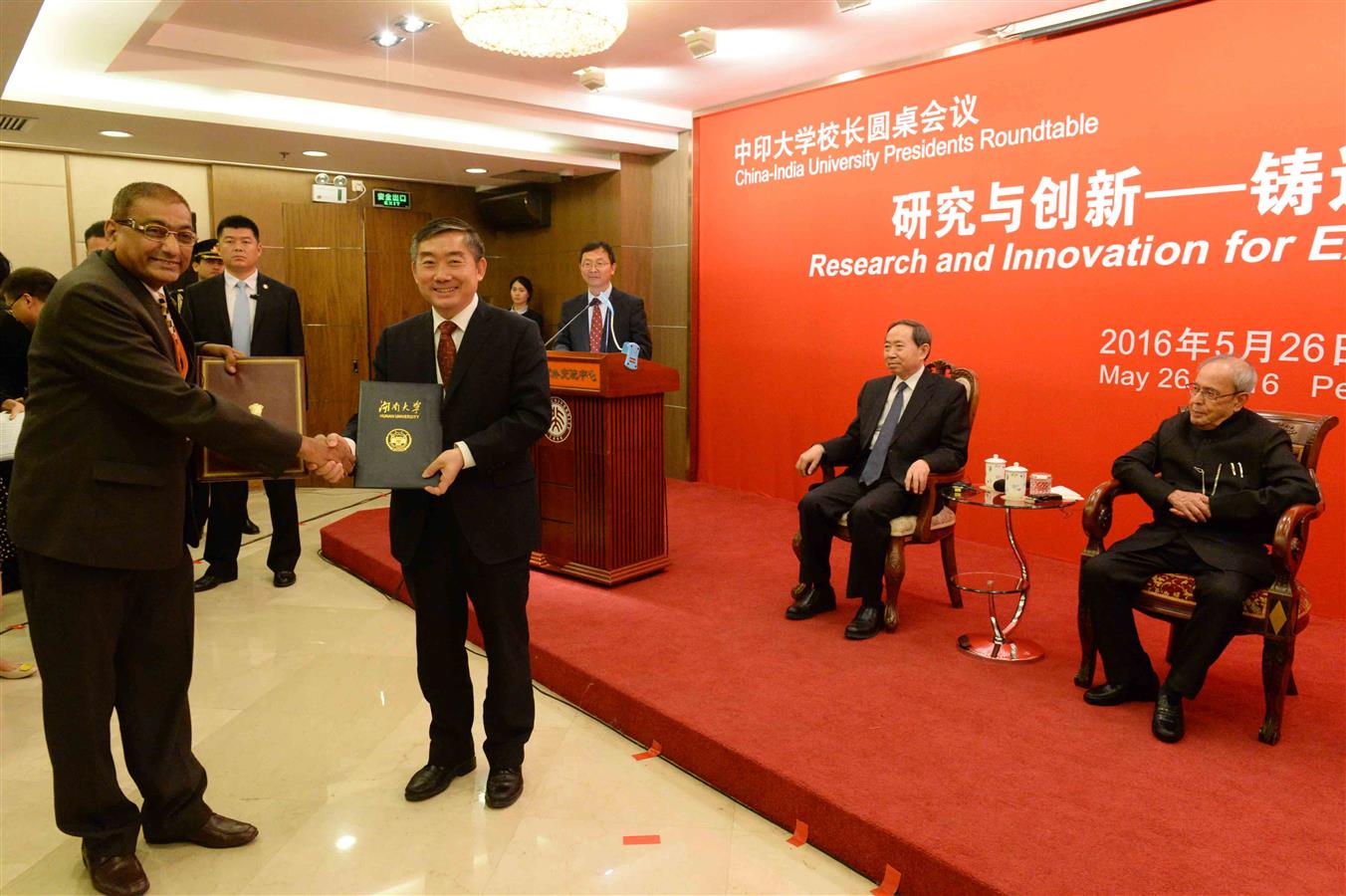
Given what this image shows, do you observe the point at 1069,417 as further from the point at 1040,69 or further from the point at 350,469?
the point at 350,469

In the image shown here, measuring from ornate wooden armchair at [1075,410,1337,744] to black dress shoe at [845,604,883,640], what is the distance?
76 centimetres

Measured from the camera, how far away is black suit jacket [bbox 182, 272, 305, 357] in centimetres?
418

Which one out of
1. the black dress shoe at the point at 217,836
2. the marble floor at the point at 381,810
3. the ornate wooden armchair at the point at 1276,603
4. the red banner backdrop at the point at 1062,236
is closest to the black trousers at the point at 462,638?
the marble floor at the point at 381,810

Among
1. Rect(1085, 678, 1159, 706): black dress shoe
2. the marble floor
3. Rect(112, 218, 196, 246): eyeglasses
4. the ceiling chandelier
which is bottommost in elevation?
the marble floor

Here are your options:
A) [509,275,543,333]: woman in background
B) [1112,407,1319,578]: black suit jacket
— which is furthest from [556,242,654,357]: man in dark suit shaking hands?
[1112,407,1319,578]: black suit jacket

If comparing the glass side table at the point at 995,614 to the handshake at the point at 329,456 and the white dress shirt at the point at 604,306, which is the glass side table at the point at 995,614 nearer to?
the handshake at the point at 329,456

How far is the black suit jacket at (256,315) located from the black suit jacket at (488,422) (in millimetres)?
2130

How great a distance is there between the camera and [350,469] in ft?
7.86

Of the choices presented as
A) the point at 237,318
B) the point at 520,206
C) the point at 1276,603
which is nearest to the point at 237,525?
the point at 237,318

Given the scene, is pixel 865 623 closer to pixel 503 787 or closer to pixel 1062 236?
pixel 503 787

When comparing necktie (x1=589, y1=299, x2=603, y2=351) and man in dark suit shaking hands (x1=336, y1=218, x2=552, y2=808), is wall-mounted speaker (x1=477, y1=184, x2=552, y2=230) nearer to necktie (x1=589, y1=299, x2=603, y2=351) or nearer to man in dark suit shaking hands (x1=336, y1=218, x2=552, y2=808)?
necktie (x1=589, y1=299, x2=603, y2=351)

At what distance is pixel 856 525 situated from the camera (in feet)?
12.0

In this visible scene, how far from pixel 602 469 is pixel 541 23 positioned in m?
1.94

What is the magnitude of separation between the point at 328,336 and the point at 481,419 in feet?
18.2
